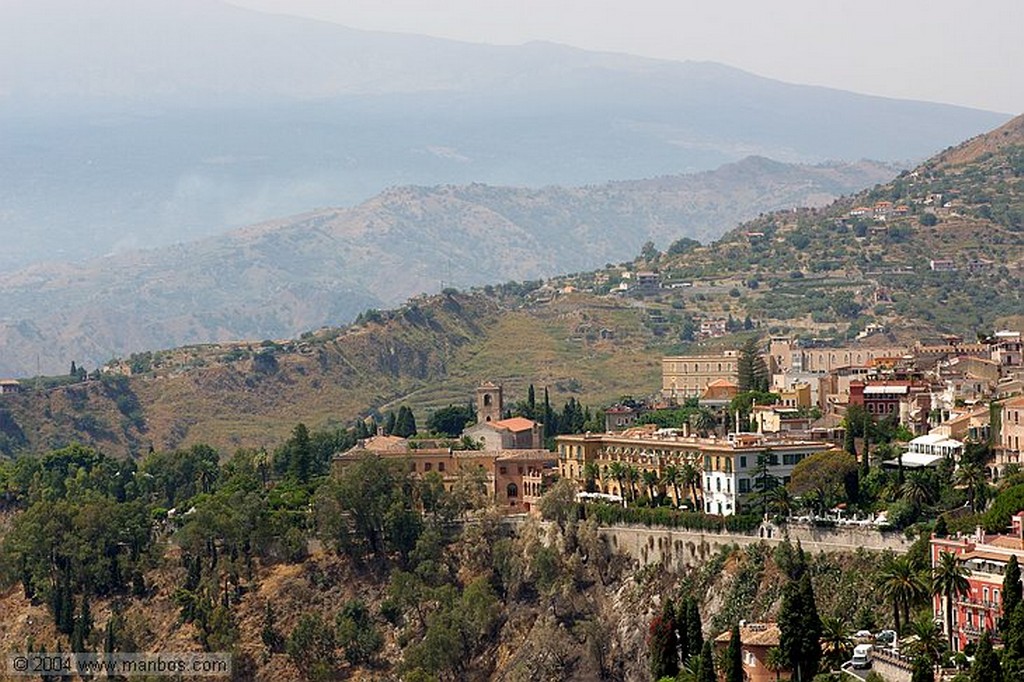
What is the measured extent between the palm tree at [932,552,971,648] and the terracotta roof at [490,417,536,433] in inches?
1630

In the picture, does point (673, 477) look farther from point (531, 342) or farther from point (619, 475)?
point (531, 342)

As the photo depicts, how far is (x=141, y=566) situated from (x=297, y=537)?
24.0ft

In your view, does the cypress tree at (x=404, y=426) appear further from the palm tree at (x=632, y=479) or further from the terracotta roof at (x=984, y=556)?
the terracotta roof at (x=984, y=556)

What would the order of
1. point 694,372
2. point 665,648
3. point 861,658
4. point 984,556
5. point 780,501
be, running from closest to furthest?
point 861,658 → point 984,556 → point 665,648 → point 780,501 → point 694,372

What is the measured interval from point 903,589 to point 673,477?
71.5ft

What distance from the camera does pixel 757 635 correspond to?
6950cm

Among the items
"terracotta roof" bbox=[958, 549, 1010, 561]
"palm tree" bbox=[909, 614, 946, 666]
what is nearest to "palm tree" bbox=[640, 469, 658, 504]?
"terracotta roof" bbox=[958, 549, 1010, 561]

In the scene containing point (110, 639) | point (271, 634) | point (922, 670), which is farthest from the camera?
point (110, 639)

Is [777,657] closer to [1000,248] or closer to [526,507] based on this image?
[526,507]

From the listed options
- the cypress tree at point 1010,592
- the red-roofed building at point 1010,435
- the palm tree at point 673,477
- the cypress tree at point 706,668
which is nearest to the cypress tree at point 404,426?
the palm tree at point 673,477

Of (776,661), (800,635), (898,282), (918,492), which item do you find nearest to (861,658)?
(800,635)

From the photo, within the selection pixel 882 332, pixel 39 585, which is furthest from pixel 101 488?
pixel 882 332

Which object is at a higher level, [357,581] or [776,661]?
[776,661]

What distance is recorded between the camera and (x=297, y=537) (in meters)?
96.1
